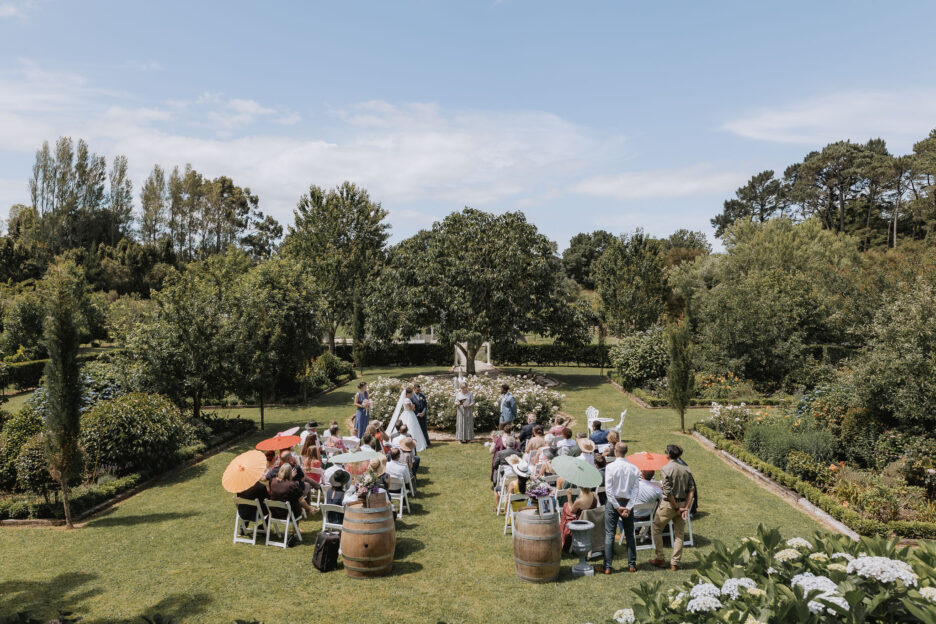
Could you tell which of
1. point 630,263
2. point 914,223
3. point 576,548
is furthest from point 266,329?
point 914,223

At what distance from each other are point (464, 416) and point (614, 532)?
863 cm

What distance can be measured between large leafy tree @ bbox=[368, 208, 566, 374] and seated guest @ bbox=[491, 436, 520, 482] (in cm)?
1656

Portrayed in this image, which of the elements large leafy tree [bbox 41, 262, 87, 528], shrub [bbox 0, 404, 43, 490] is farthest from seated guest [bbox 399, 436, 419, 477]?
shrub [bbox 0, 404, 43, 490]

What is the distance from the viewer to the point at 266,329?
18.3 meters

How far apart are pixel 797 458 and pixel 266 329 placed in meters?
15.4

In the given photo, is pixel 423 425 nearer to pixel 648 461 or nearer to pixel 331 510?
pixel 331 510

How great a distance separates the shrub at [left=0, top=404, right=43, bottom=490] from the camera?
1216 cm

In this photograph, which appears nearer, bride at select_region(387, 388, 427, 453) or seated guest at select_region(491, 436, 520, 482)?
seated guest at select_region(491, 436, 520, 482)

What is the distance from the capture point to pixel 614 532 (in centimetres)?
820

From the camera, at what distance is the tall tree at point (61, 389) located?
10242mm

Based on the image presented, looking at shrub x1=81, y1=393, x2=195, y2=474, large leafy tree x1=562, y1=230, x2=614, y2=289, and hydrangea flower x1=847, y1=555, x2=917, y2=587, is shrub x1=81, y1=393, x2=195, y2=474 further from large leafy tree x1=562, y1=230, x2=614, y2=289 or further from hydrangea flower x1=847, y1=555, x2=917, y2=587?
large leafy tree x1=562, y1=230, x2=614, y2=289

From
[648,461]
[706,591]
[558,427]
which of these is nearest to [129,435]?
[558,427]

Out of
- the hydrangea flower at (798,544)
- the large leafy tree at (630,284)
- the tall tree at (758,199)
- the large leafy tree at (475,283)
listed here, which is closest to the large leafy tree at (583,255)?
the tall tree at (758,199)

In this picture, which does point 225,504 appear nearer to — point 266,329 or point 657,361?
point 266,329
